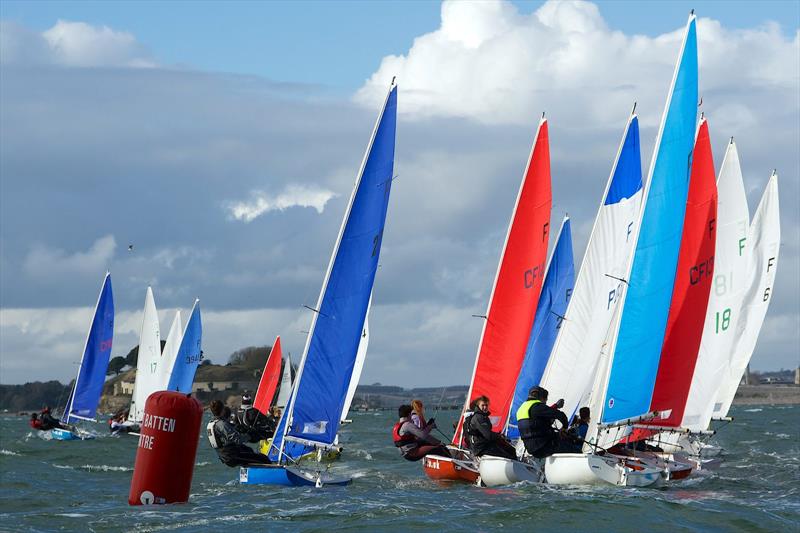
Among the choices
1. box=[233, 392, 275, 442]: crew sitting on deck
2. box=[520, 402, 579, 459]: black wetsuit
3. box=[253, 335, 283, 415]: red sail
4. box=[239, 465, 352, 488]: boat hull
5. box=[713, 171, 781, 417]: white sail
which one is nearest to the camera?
box=[520, 402, 579, 459]: black wetsuit

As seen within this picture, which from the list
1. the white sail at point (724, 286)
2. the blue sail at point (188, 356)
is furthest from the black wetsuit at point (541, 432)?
the blue sail at point (188, 356)

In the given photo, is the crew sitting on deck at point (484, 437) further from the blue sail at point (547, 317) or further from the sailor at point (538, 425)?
the blue sail at point (547, 317)

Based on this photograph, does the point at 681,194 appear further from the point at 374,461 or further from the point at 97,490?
the point at 374,461

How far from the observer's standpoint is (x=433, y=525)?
1552 centimetres

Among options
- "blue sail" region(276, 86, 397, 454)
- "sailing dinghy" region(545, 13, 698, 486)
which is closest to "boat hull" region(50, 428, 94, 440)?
"blue sail" region(276, 86, 397, 454)

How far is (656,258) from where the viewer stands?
2159cm

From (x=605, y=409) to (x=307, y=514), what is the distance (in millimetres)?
6233

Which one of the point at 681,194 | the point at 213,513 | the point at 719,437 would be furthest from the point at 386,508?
the point at 719,437

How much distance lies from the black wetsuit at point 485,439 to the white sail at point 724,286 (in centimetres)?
688

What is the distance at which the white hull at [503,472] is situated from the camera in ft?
66.7

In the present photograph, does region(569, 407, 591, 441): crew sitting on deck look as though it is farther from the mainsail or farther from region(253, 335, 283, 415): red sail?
region(253, 335, 283, 415): red sail

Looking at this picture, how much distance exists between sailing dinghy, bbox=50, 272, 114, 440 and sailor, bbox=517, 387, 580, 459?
35384 mm

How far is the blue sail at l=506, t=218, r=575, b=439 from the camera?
27234mm

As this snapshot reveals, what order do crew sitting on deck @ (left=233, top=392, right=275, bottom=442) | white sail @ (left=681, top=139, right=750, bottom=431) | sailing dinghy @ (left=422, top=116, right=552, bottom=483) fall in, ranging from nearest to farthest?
crew sitting on deck @ (left=233, top=392, right=275, bottom=442), sailing dinghy @ (left=422, top=116, right=552, bottom=483), white sail @ (left=681, top=139, right=750, bottom=431)
